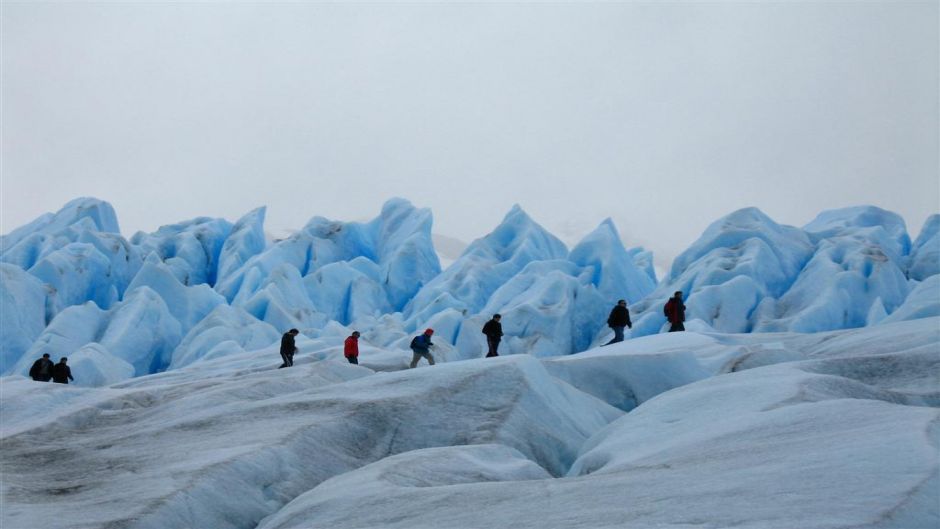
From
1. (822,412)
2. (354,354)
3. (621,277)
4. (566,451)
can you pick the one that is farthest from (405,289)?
(822,412)

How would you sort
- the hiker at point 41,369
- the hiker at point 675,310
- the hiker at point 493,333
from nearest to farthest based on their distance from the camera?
the hiker at point 493,333
the hiker at point 675,310
the hiker at point 41,369

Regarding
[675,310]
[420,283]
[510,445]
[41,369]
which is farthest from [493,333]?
[420,283]

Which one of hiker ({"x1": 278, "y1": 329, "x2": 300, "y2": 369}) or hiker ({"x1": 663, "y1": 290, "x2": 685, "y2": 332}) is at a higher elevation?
hiker ({"x1": 278, "y1": 329, "x2": 300, "y2": 369})

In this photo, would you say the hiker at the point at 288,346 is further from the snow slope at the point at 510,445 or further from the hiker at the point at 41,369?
the hiker at the point at 41,369

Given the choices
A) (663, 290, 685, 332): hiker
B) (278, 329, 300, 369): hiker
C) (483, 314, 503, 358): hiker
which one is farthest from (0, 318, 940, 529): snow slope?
(663, 290, 685, 332): hiker

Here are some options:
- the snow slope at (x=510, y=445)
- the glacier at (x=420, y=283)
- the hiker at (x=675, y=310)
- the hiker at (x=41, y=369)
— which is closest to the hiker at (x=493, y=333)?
the snow slope at (x=510, y=445)

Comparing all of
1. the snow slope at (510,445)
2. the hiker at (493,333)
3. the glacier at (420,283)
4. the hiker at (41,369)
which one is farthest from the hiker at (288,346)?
the glacier at (420,283)

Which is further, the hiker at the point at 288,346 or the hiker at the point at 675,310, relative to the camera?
the hiker at the point at 675,310

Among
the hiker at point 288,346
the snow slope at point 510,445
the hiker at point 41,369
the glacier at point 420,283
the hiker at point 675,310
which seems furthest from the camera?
the glacier at point 420,283

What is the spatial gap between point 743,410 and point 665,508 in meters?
3.16

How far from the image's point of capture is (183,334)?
37.7 metres

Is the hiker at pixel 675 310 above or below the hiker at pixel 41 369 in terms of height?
below

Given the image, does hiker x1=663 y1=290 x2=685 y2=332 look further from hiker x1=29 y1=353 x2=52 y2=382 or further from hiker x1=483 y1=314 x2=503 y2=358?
hiker x1=29 y1=353 x2=52 y2=382

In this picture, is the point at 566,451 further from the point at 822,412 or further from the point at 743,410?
the point at 822,412
